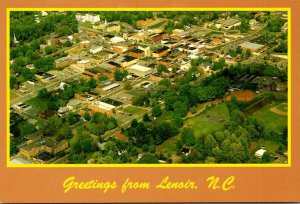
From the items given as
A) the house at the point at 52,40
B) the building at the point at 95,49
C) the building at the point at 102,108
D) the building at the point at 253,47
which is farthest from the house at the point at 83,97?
the building at the point at 253,47

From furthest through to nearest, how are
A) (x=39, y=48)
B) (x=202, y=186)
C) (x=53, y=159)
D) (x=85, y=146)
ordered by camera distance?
(x=39, y=48), (x=85, y=146), (x=53, y=159), (x=202, y=186)

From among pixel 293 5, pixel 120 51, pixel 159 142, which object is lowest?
pixel 159 142

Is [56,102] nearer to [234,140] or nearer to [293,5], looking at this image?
[234,140]

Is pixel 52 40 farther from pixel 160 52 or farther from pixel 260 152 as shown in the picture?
pixel 260 152

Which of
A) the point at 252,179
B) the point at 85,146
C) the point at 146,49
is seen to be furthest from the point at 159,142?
the point at 146,49

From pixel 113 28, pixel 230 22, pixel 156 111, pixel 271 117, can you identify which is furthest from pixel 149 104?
pixel 113 28

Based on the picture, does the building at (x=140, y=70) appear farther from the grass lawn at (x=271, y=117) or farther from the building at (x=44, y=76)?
the grass lawn at (x=271, y=117)

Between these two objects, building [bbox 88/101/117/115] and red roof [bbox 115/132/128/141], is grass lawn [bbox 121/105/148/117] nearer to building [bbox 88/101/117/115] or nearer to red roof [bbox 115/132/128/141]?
building [bbox 88/101/117/115]
